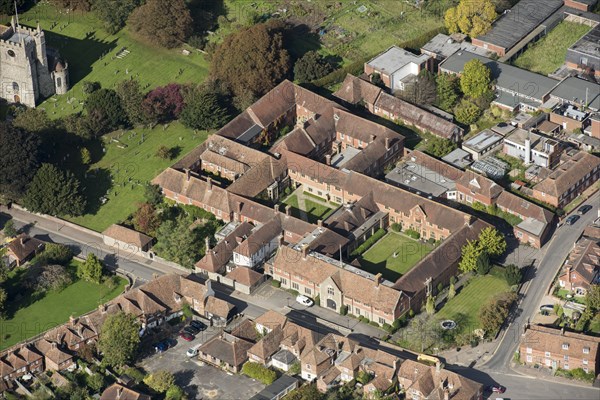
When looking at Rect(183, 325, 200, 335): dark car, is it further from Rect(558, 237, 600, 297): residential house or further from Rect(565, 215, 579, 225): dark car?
Rect(565, 215, 579, 225): dark car

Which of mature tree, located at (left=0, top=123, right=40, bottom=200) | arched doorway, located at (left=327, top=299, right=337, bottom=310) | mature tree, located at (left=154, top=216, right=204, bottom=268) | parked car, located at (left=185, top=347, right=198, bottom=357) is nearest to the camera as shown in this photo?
parked car, located at (left=185, top=347, right=198, bottom=357)

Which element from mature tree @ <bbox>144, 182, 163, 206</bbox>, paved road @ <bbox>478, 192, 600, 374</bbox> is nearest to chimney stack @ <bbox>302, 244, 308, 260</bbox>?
mature tree @ <bbox>144, 182, 163, 206</bbox>

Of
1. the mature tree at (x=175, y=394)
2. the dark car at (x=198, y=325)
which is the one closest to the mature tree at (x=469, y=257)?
the dark car at (x=198, y=325)

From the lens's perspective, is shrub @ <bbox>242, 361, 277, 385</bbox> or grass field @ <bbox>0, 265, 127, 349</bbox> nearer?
shrub @ <bbox>242, 361, 277, 385</bbox>

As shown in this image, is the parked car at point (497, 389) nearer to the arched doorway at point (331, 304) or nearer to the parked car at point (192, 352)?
the arched doorway at point (331, 304)

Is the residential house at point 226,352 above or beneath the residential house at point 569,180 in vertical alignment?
beneath

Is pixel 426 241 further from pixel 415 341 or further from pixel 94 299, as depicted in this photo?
pixel 94 299

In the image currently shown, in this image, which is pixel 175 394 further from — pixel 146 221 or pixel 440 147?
pixel 440 147

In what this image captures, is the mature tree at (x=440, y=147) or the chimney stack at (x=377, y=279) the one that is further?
the mature tree at (x=440, y=147)
